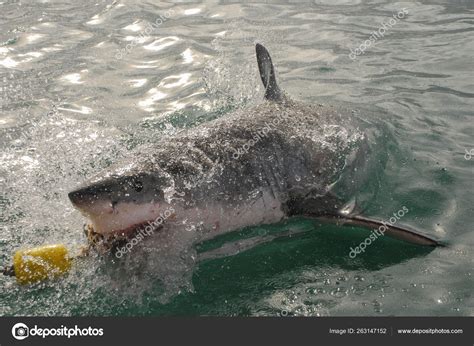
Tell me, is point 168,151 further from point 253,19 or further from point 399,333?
point 253,19

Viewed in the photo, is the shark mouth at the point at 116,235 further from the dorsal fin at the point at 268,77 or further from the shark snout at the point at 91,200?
the dorsal fin at the point at 268,77

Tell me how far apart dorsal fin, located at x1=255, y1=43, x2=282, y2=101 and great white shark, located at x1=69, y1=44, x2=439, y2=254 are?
3 centimetres

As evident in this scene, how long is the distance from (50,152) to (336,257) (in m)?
3.18

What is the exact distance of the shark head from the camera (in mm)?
3170

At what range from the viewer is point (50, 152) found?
18.2ft

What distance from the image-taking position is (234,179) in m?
3.96

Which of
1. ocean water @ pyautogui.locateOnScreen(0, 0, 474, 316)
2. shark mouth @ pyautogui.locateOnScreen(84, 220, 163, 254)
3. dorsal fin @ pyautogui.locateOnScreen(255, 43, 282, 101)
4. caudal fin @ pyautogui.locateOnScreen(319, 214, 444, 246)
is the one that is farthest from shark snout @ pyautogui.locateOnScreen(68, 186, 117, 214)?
dorsal fin @ pyautogui.locateOnScreen(255, 43, 282, 101)

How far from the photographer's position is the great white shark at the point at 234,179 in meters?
3.33

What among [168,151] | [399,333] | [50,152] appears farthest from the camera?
[50,152]

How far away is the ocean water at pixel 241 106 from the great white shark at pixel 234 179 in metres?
0.19

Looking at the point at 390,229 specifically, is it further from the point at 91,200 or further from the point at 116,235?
the point at 91,200

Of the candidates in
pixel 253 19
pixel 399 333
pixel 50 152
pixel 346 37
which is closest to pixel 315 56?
pixel 346 37

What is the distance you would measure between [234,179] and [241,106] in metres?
2.85

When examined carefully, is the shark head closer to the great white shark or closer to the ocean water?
the great white shark
